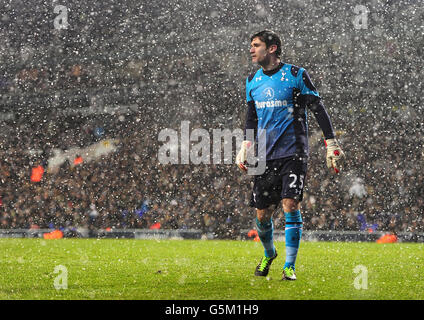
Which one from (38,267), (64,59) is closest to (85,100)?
(64,59)

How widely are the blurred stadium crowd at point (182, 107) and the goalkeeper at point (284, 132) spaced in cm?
596

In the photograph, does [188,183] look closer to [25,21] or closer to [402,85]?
[402,85]

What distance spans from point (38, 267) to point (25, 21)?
10.6m

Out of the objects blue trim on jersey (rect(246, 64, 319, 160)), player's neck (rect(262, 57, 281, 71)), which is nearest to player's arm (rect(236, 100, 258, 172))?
blue trim on jersey (rect(246, 64, 319, 160))

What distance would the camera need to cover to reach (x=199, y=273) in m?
4.87

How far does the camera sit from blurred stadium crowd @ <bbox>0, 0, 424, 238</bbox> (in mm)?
10969

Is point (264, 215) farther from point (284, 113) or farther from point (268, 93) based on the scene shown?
point (268, 93)

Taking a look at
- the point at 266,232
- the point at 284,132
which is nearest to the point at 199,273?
the point at 266,232

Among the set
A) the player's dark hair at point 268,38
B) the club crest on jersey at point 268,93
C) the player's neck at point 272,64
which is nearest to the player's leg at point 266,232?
the club crest on jersey at point 268,93

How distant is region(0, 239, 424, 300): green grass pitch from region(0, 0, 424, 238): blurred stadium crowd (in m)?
3.17

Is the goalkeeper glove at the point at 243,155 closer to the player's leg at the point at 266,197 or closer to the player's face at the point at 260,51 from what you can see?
the player's leg at the point at 266,197

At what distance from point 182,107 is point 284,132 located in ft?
29.7

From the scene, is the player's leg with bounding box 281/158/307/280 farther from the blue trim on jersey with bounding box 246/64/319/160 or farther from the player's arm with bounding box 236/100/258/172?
the player's arm with bounding box 236/100/258/172

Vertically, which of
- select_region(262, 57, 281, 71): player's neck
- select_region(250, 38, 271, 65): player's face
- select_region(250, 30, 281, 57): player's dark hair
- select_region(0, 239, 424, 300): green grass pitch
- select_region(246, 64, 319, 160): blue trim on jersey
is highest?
select_region(250, 30, 281, 57): player's dark hair
